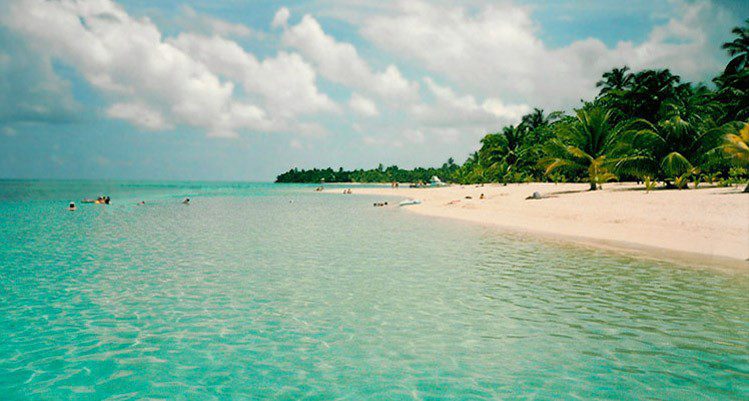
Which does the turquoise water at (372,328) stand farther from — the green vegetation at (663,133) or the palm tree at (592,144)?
the palm tree at (592,144)

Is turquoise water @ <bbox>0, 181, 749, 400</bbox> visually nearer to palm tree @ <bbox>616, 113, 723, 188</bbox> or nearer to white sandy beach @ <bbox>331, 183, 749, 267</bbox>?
white sandy beach @ <bbox>331, 183, 749, 267</bbox>

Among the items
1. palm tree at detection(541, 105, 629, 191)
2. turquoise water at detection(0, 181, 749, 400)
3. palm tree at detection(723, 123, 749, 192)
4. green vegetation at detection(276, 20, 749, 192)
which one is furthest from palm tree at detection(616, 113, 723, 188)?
turquoise water at detection(0, 181, 749, 400)

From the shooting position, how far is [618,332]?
29.6 feet

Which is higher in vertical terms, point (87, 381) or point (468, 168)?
point (468, 168)

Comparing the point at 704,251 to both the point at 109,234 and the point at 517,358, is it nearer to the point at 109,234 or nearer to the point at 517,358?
the point at 517,358

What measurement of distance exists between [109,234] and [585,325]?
85.5 ft

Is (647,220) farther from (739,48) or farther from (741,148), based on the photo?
(739,48)

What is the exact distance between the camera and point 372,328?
944 centimetres

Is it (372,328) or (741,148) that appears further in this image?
(741,148)

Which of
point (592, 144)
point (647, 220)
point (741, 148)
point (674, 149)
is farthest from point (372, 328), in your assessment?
point (592, 144)

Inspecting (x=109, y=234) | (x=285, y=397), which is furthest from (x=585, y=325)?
(x=109, y=234)

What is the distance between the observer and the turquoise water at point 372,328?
680 cm

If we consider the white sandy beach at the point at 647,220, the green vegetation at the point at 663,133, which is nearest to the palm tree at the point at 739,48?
the green vegetation at the point at 663,133

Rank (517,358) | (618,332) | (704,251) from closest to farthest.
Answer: (517,358) < (618,332) < (704,251)
